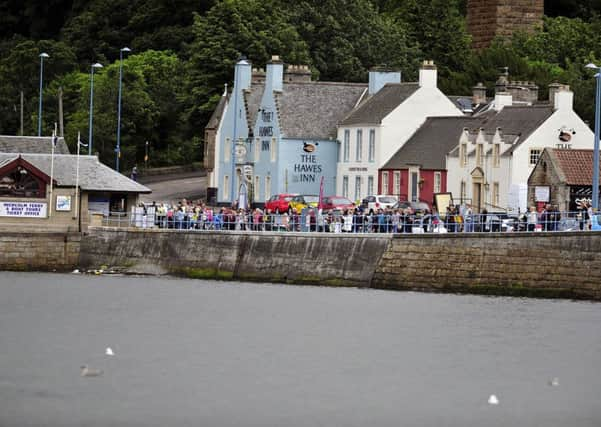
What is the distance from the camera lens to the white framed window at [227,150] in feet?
372

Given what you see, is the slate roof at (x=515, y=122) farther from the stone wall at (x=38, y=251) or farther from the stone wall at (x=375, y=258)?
the stone wall at (x=38, y=251)

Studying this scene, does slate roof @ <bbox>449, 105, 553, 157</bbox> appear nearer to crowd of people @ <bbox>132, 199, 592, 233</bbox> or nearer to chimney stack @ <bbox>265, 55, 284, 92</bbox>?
crowd of people @ <bbox>132, 199, 592, 233</bbox>

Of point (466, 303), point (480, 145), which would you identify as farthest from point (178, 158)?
point (466, 303)

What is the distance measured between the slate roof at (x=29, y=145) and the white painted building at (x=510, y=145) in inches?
762

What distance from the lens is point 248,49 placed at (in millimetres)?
122875

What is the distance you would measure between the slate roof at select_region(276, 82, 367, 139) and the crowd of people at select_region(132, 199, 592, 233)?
808 inches

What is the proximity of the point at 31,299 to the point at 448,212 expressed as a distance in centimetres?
1649

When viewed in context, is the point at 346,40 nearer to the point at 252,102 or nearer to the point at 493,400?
the point at 252,102

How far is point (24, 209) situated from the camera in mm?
87875

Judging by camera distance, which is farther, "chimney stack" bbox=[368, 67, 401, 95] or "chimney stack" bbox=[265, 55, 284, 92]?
"chimney stack" bbox=[368, 67, 401, 95]

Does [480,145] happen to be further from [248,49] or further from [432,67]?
[248,49]

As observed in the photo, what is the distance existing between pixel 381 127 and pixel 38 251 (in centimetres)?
2338

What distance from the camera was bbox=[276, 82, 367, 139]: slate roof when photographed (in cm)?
10750

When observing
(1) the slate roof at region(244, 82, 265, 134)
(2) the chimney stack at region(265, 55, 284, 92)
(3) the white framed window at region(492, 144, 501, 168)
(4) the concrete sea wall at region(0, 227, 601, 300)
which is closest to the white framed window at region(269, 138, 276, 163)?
(2) the chimney stack at region(265, 55, 284, 92)
